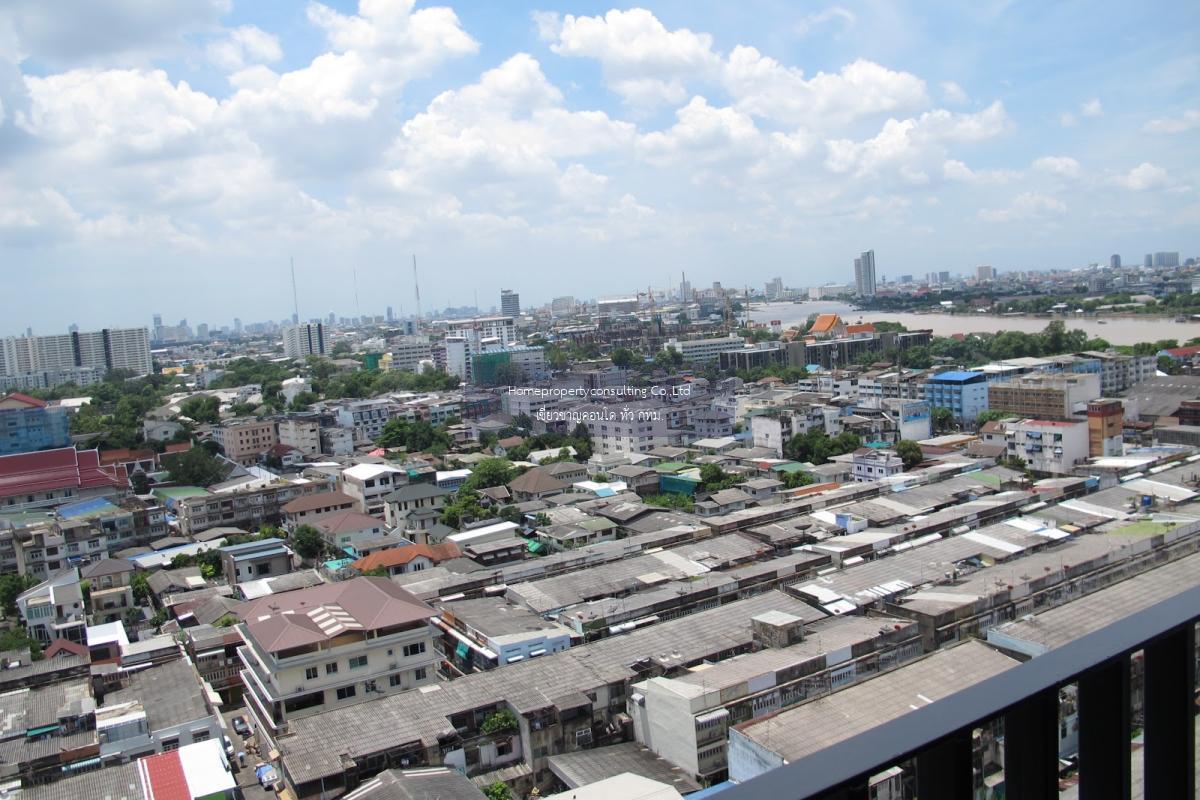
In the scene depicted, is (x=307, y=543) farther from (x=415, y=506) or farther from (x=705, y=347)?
(x=705, y=347)

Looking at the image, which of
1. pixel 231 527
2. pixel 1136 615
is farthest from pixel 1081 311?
pixel 1136 615

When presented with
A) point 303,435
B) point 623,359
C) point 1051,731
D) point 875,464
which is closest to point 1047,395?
point 875,464

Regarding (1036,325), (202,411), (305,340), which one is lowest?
(202,411)

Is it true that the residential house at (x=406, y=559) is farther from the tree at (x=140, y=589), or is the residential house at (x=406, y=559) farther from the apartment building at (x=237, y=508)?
the apartment building at (x=237, y=508)

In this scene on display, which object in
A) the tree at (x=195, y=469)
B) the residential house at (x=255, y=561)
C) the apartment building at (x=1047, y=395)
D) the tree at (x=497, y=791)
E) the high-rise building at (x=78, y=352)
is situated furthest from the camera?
the high-rise building at (x=78, y=352)

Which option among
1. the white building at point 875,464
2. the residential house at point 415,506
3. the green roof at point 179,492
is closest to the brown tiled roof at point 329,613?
the residential house at point 415,506

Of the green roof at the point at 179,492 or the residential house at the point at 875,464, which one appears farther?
the green roof at the point at 179,492
